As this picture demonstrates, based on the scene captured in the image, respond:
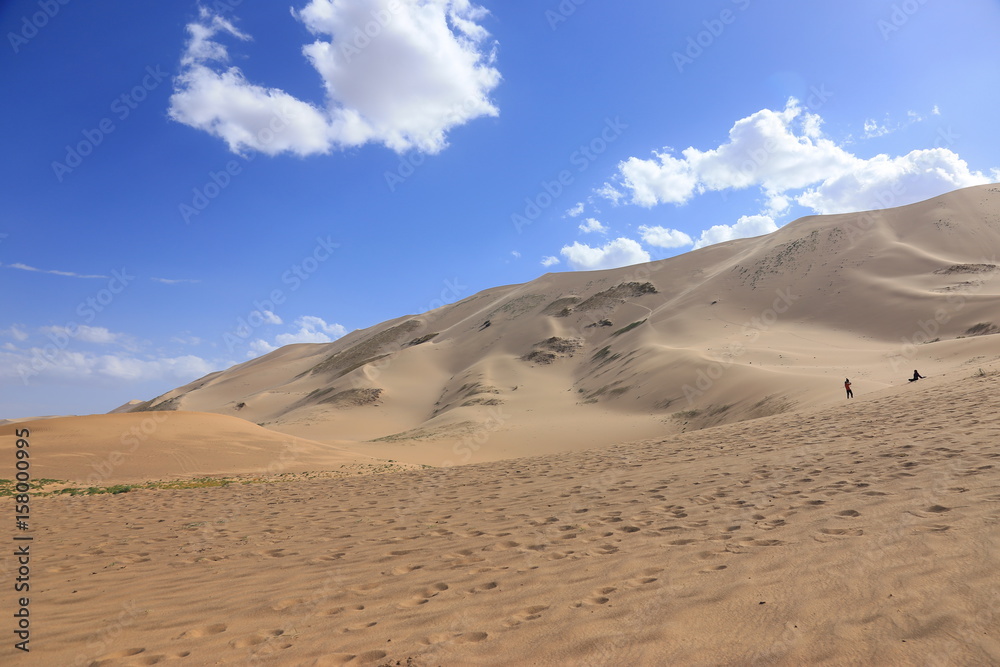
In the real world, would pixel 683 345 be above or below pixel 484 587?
above

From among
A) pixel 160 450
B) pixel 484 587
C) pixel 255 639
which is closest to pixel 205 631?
pixel 255 639

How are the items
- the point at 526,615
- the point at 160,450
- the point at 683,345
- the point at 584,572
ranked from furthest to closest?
the point at 683,345
the point at 160,450
the point at 584,572
the point at 526,615

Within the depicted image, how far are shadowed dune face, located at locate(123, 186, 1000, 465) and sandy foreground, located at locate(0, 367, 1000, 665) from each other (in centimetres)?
1263

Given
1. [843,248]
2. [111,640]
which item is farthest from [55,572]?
[843,248]

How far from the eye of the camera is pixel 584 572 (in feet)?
15.4

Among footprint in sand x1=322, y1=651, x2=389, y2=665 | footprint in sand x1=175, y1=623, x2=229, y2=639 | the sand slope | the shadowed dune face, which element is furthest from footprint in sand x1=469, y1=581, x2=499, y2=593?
the shadowed dune face

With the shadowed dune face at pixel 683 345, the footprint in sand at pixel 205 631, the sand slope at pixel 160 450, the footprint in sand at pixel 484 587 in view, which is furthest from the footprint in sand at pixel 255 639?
the shadowed dune face at pixel 683 345

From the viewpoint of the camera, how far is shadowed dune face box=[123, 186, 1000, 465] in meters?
25.7

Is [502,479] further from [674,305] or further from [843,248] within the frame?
[843,248]

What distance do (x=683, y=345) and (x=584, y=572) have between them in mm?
A: 37611

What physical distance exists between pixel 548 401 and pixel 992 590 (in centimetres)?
3473

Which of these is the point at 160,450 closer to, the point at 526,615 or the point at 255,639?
the point at 255,639

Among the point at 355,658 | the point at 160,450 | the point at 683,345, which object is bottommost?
the point at 355,658

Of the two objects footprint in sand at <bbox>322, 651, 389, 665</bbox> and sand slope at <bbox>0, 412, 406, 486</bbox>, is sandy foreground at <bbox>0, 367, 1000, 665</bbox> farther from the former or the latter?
sand slope at <bbox>0, 412, 406, 486</bbox>
